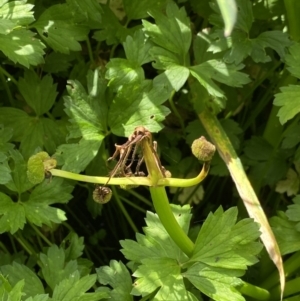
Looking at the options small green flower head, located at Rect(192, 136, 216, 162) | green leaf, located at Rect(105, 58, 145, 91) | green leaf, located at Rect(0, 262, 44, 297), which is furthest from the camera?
green leaf, located at Rect(105, 58, 145, 91)

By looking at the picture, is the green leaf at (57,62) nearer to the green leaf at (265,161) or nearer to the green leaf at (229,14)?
the green leaf at (265,161)

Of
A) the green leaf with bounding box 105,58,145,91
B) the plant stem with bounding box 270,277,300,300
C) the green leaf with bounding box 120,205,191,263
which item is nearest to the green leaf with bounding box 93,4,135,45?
the green leaf with bounding box 105,58,145,91

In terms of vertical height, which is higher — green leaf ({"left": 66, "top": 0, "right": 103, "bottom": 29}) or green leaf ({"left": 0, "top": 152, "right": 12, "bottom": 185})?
green leaf ({"left": 66, "top": 0, "right": 103, "bottom": 29})

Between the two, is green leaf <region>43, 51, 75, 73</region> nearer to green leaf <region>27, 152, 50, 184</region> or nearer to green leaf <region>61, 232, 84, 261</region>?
green leaf <region>61, 232, 84, 261</region>

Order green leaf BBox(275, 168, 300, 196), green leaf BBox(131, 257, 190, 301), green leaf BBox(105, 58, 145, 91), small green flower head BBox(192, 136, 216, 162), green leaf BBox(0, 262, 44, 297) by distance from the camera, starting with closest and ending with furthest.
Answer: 1. small green flower head BBox(192, 136, 216, 162)
2. green leaf BBox(131, 257, 190, 301)
3. green leaf BBox(0, 262, 44, 297)
4. green leaf BBox(105, 58, 145, 91)
5. green leaf BBox(275, 168, 300, 196)

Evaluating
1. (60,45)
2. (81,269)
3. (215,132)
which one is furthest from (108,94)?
(81,269)

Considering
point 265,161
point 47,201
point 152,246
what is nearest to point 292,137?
point 265,161

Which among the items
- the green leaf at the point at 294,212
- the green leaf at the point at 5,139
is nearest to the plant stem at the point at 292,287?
the green leaf at the point at 294,212
